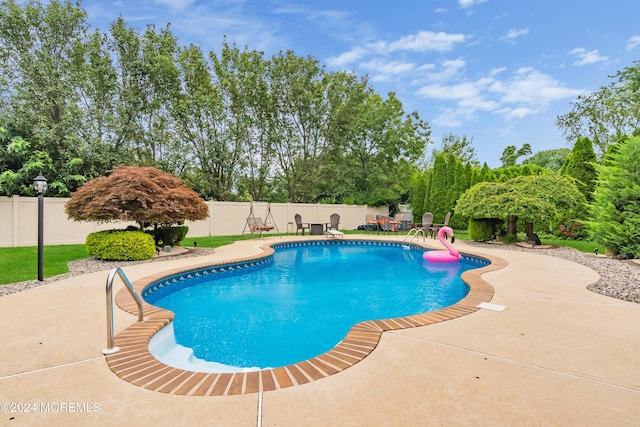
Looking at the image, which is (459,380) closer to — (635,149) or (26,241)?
(635,149)

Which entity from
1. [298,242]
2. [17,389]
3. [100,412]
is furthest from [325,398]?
[298,242]

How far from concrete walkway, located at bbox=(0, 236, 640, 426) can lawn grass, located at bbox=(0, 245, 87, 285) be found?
284 centimetres

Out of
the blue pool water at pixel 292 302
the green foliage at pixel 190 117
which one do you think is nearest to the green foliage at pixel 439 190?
the green foliage at pixel 190 117

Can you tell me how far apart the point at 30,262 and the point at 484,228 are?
13.1 metres

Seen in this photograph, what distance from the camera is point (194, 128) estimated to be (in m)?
16.5

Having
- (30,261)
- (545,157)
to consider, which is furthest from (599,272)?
(545,157)

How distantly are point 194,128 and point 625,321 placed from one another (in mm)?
17427

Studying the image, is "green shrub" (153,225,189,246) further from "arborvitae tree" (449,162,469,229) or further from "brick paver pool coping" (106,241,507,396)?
"arborvitae tree" (449,162,469,229)

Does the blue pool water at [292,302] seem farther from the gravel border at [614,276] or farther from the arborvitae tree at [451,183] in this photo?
the arborvitae tree at [451,183]

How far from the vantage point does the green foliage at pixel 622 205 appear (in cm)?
693

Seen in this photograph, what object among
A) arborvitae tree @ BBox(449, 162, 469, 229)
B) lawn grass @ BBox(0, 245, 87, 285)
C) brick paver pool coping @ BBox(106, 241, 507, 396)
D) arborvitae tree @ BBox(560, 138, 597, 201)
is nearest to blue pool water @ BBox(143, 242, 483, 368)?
brick paver pool coping @ BBox(106, 241, 507, 396)

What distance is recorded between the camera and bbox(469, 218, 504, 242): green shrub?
37.0 ft

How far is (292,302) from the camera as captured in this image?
5316mm

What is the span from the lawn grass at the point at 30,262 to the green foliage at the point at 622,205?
1182 centimetres
